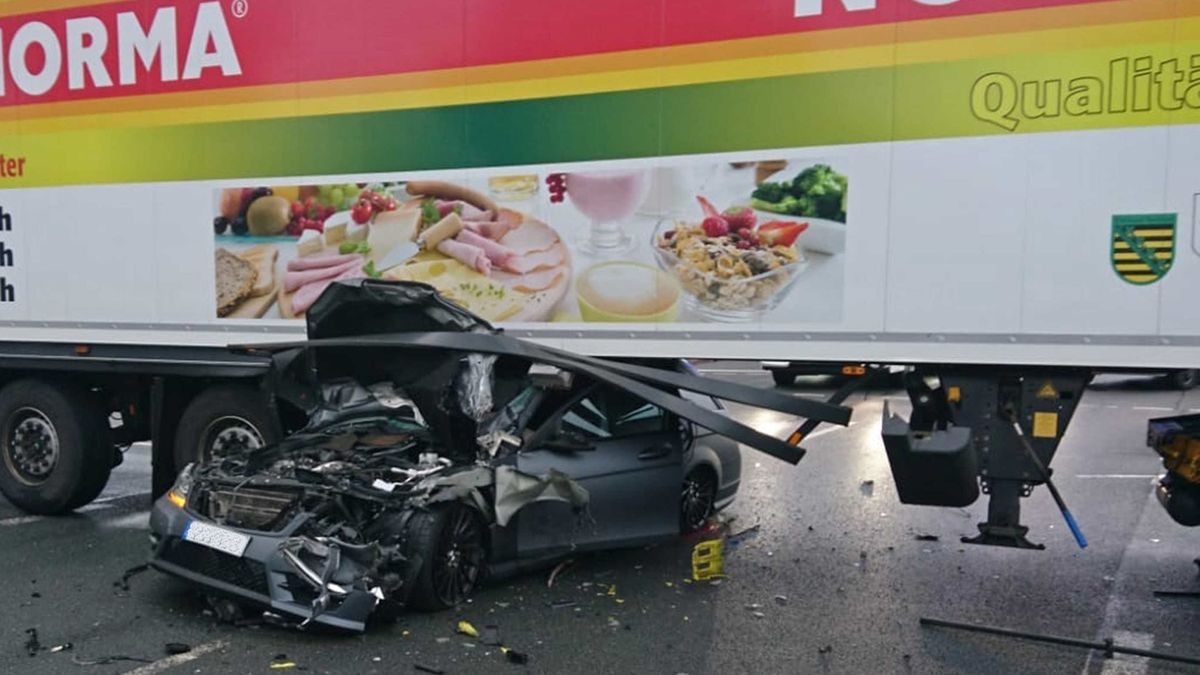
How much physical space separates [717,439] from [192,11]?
201 inches

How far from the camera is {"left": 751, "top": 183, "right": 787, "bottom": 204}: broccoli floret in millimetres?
5480

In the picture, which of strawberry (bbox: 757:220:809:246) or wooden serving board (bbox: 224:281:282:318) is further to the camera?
wooden serving board (bbox: 224:281:282:318)

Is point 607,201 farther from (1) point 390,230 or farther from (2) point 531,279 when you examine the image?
(1) point 390,230

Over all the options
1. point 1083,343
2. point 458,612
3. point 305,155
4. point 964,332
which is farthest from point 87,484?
point 1083,343

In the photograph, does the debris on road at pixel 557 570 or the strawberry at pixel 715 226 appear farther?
the debris on road at pixel 557 570

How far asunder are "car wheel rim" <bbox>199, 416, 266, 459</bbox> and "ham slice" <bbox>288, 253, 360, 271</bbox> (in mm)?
1350

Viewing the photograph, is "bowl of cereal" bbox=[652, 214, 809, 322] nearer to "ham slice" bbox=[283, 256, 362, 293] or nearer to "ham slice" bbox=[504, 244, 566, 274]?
"ham slice" bbox=[504, 244, 566, 274]

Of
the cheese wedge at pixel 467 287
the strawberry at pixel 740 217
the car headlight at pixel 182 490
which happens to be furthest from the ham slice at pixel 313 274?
the strawberry at pixel 740 217

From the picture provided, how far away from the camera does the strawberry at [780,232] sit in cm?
547

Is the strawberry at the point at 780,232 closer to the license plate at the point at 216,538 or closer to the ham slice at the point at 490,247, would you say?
the ham slice at the point at 490,247

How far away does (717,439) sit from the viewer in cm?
757

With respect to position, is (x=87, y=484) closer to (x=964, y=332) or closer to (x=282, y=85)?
(x=282, y=85)

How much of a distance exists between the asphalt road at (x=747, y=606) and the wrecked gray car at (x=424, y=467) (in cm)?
30

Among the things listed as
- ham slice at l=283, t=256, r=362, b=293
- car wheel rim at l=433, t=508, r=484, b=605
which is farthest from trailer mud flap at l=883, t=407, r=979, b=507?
ham slice at l=283, t=256, r=362, b=293
